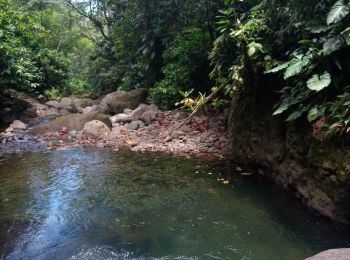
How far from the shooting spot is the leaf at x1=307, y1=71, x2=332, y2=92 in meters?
4.16

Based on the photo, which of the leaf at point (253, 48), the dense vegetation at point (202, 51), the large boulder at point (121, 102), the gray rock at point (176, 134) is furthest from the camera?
the large boulder at point (121, 102)

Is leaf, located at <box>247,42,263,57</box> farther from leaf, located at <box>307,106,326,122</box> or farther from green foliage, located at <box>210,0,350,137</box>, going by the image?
leaf, located at <box>307,106,326,122</box>

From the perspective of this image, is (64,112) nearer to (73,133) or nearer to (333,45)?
(73,133)

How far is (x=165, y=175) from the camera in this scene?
6426mm

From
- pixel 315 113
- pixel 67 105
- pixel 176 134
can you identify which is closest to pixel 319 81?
pixel 315 113

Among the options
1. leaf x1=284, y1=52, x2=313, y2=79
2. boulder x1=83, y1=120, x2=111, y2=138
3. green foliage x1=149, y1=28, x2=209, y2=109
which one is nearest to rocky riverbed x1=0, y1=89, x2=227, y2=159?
boulder x1=83, y1=120, x2=111, y2=138

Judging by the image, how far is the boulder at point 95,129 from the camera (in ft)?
32.9

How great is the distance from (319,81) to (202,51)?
22.4 feet

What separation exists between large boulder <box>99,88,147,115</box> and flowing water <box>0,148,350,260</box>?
6416 millimetres

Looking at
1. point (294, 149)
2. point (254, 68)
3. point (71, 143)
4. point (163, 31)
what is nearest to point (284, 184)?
point (294, 149)

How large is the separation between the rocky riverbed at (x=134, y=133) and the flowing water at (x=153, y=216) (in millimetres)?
1520

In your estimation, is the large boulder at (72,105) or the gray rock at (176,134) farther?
the large boulder at (72,105)

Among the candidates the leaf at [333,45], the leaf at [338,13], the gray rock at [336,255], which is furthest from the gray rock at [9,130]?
the gray rock at [336,255]

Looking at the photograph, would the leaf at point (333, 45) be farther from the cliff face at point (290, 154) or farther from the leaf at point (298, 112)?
the cliff face at point (290, 154)
